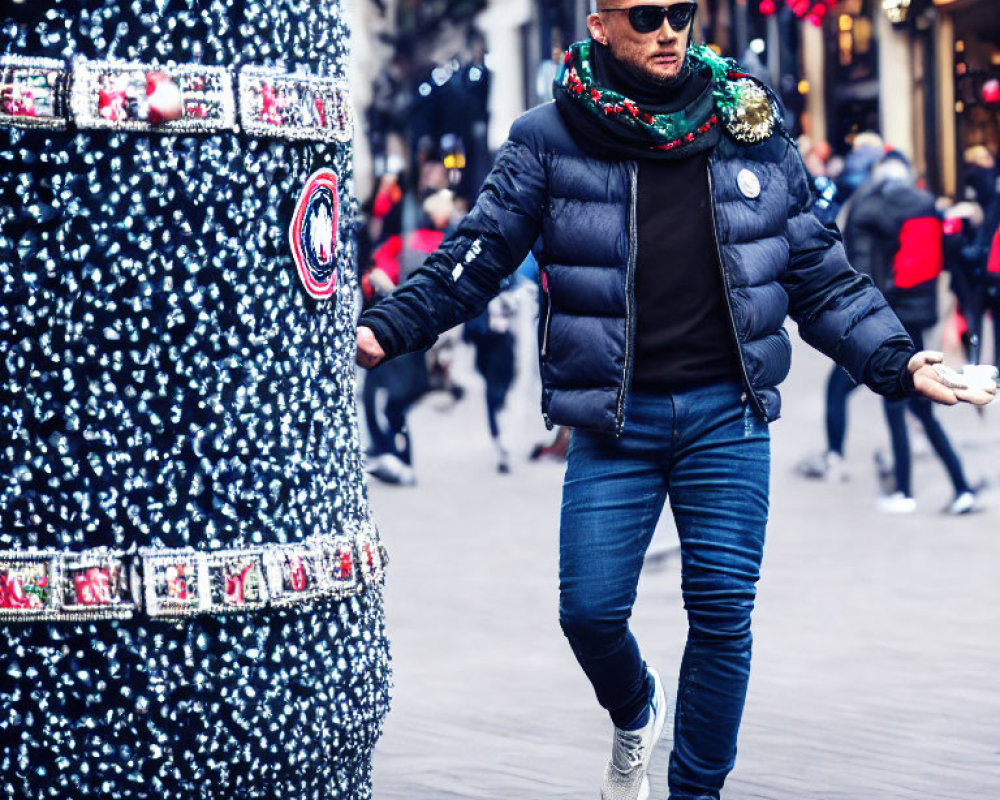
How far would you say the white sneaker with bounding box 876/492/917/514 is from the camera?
10398 mm

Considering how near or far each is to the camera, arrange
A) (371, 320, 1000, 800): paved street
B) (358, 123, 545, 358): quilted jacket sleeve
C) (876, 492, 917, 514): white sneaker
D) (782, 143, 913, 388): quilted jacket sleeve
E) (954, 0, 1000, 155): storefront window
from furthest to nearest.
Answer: (954, 0, 1000, 155): storefront window → (876, 492, 917, 514): white sneaker → (371, 320, 1000, 800): paved street → (782, 143, 913, 388): quilted jacket sleeve → (358, 123, 545, 358): quilted jacket sleeve

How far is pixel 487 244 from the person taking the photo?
4145 mm

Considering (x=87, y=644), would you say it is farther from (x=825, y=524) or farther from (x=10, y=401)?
(x=825, y=524)

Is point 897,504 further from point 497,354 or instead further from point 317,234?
point 317,234

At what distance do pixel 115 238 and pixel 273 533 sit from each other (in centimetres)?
55

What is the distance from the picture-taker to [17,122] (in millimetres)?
3195

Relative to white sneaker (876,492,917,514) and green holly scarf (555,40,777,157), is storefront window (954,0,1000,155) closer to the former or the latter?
white sneaker (876,492,917,514)

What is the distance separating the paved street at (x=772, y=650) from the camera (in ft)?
16.5

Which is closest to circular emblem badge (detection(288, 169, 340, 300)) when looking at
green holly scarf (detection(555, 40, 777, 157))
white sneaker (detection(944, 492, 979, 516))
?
green holly scarf (detection(555, 40, 777, 157))

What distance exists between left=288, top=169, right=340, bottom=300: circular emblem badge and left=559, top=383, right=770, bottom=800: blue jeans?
2.84 feet

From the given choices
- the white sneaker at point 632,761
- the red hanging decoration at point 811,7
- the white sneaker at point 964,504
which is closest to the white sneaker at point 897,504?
the white sneaker at point 964,504

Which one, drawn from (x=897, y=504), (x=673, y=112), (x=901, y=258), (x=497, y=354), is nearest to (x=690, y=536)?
(x=673, y=112)

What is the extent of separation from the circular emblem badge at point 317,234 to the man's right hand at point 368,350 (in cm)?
33

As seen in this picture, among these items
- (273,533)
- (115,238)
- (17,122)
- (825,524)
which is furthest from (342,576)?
(825,524)
